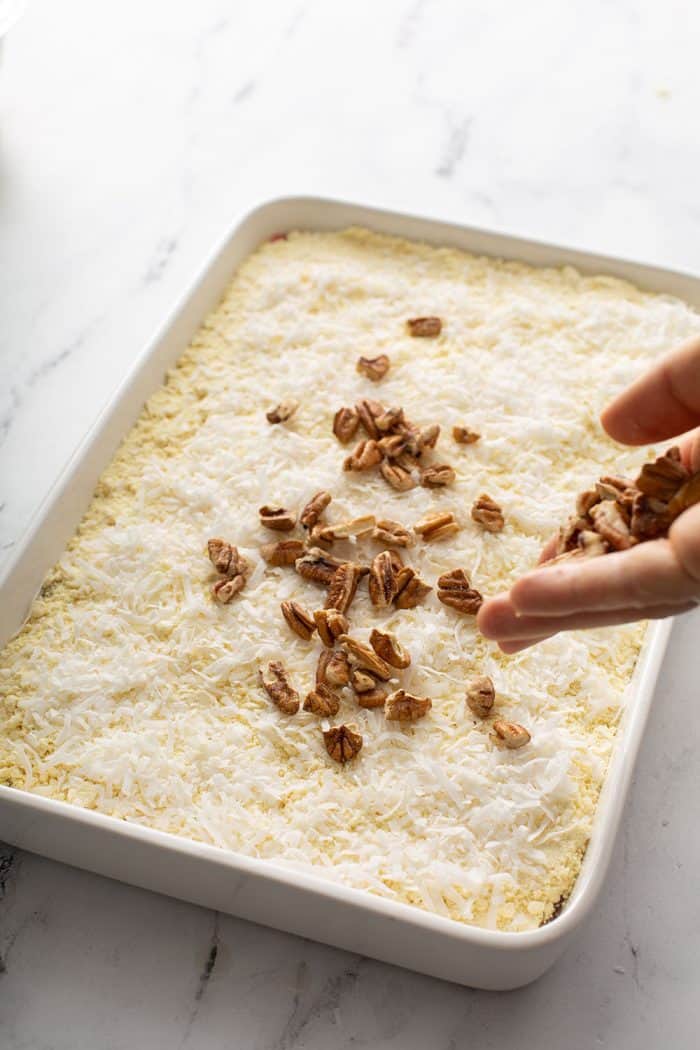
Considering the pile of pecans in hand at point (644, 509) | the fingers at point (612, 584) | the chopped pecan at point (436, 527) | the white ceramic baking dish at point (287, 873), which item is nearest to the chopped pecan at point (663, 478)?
the pile of pecans in hand at point (644, 509)

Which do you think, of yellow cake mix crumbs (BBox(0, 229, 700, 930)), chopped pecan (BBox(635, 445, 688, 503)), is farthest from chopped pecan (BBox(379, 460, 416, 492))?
chopped pecan (BBox(635, 445, 688, 503))

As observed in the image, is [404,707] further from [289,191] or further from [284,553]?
[289,191]

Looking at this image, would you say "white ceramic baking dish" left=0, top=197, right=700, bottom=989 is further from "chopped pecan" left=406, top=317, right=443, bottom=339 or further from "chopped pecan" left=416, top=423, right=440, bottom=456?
"chopped pecan" left=406, top=317, right=443, bottom=339

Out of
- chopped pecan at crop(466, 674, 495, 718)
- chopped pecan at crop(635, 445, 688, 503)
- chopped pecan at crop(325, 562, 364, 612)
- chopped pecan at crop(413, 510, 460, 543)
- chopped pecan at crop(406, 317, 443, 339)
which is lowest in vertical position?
chopped pecan at crop(466, 674, 495, 718)

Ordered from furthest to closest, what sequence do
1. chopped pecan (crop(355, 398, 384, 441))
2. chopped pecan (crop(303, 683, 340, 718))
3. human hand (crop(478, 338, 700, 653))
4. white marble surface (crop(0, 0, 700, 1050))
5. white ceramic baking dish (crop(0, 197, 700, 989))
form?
chopped pecan (crop(355, 398, 384, 441)) < chopped pecan (crop(303, 683, 340, 718)) < white marble surface (crop(0, 0, 700, 1050)) < white ceramic baking dish (crop(0, 197, 700, 989)) < human hand (crop(478, 338, 700, 653))

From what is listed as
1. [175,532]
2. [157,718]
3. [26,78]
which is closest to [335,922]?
[157,718]

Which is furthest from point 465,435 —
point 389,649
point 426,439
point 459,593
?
point 389,649

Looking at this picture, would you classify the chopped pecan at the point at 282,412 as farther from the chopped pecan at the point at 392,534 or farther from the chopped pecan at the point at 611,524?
the chopped pecan at the point at 611,524
